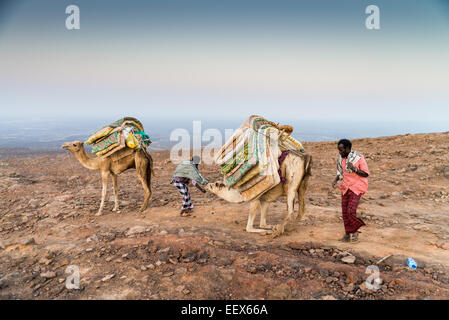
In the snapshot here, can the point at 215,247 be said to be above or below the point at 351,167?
below

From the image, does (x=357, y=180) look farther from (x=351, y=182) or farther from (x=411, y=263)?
(x=411, y=263)

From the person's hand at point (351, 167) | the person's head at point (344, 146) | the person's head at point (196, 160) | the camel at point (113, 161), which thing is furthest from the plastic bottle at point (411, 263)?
the camel at point (113, 161)

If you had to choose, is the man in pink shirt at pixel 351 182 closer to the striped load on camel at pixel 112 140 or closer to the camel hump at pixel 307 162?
the camel hump at pixel 307 162

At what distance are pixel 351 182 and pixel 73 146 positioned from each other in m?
6.55

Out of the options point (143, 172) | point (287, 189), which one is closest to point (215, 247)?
point (287, 189)

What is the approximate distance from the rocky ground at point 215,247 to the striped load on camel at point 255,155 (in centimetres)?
104

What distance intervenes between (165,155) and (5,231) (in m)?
10.8

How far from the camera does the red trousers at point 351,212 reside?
4711 millimetres

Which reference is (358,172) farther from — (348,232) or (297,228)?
(297,228)

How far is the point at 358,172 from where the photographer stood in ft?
14.9

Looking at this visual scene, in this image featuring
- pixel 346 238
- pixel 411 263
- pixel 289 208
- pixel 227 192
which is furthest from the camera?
pixel 227 192

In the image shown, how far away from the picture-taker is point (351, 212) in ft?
15.6

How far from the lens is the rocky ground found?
11.0ft
